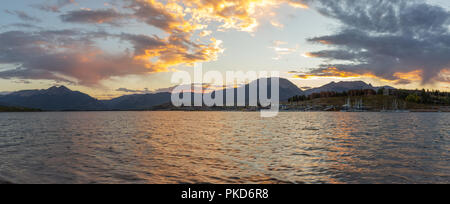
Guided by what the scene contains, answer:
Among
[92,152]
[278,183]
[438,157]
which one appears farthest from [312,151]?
[92,152]

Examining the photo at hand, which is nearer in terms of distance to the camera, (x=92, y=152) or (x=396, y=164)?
(x=396, y=164)

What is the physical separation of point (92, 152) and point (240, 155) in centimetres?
2092

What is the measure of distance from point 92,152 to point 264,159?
2408cm

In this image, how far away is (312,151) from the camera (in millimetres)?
34938

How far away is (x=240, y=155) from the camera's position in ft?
105
